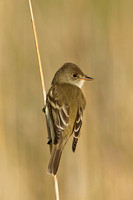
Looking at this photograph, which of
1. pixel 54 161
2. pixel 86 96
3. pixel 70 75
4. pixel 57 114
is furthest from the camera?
pixel 86 96

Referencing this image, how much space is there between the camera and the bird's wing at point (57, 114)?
12.8 ft

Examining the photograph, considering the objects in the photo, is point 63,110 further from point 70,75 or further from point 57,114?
point 70,75

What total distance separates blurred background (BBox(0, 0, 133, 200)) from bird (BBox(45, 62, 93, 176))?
2.64 feet

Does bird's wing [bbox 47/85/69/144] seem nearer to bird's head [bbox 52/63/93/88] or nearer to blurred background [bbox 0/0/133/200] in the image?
bird's head [bbox 52/63/93/88]

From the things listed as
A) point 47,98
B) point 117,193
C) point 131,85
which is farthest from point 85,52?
point 117,193

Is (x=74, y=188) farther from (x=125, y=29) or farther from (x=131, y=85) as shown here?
(x=125, y=29)

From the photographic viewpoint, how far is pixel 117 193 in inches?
202

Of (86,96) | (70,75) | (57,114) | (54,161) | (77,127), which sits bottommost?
(54,161)

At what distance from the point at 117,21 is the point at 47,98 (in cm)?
171

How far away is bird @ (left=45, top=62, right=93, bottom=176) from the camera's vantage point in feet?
12.7

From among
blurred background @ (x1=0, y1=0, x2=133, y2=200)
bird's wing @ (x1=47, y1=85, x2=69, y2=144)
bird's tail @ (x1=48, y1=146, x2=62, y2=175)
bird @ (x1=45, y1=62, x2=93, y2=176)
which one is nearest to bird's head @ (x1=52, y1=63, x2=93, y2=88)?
bird @ (x1=45, y1=62, x2=93, y2=176)

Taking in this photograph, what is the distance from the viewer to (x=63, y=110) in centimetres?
411

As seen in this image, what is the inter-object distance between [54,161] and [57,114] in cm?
50

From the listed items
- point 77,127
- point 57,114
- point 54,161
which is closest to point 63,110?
point 57,114
